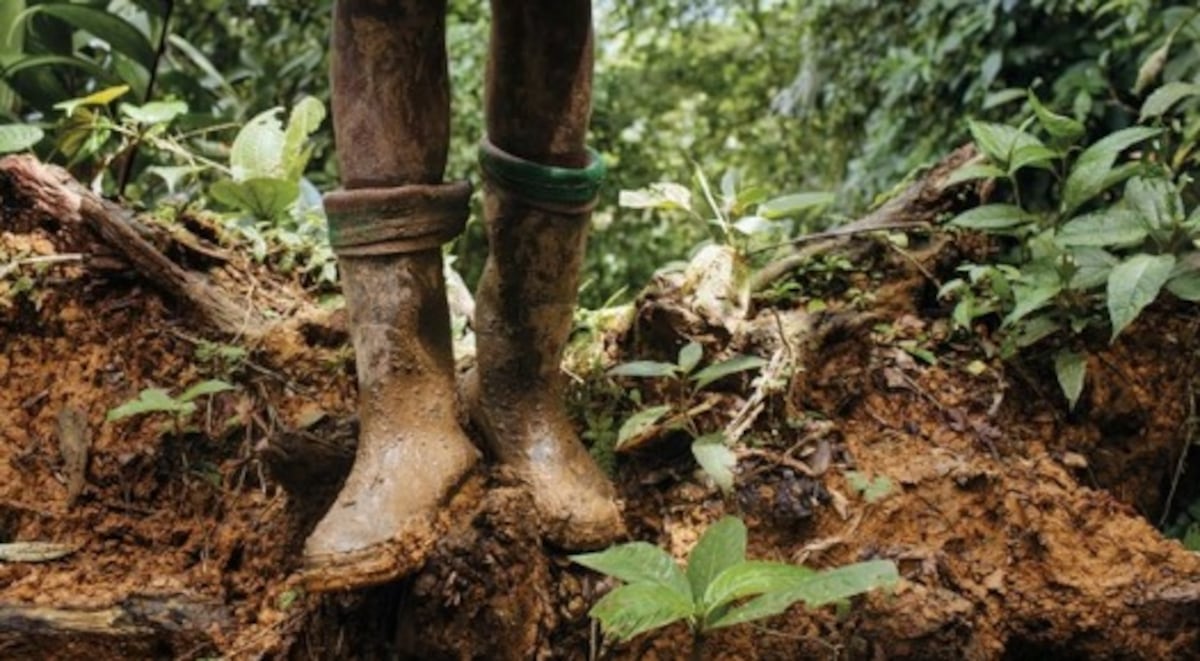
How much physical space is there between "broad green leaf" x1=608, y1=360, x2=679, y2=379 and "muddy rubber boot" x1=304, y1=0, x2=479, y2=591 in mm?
277

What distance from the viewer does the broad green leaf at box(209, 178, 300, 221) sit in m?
2.43

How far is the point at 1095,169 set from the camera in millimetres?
2070

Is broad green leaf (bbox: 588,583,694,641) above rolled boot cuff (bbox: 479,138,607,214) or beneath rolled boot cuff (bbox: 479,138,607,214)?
beneath

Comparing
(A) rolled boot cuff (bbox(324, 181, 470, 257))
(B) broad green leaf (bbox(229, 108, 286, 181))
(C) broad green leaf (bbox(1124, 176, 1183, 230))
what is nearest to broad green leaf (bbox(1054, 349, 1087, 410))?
(C) broad green leaf (bbox(1124, 176, 1183, 230))

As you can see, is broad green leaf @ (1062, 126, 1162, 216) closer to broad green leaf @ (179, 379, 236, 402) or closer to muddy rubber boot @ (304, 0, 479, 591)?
muddy rubber boot @ (304, 0, 479, 591)

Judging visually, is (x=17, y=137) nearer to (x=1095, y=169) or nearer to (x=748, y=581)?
(x=748, y=581)

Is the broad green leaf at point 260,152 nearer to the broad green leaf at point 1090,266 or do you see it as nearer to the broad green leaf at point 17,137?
the broad green leaf at point 17,137

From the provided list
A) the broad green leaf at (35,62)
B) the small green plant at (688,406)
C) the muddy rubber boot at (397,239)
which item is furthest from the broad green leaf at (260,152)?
the small green plant at (688,406)

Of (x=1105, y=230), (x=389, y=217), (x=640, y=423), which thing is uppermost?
(x=389, y=217)

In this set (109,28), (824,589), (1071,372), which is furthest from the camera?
(109,28)

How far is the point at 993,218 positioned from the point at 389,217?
3.66 feet

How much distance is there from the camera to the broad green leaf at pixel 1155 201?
1.99 meters

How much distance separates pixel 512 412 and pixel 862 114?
339cm

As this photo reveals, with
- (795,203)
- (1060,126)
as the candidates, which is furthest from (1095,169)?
(795,203)
